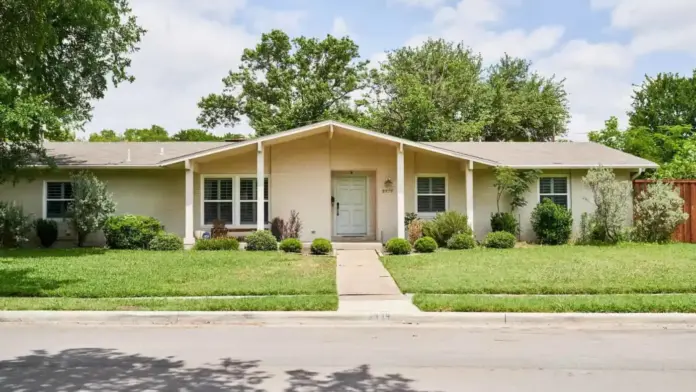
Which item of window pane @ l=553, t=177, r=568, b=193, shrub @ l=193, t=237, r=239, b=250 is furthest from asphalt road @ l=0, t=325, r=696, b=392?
window pane @ l=553, t=177, r=568, b=193

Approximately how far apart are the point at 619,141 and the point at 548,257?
2209 cm

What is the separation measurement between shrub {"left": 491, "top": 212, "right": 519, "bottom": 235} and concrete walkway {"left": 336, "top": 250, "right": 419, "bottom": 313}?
5111 mm

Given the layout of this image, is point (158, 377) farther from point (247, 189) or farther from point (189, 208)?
point (247, 189)

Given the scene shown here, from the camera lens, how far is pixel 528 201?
19812mm

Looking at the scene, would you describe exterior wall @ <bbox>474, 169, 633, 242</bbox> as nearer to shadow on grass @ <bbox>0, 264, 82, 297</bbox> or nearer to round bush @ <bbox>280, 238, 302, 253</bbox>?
round bush @ <bbox>280, 238, 302, 253</bbox>

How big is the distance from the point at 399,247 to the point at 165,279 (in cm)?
703

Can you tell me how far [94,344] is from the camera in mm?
7164

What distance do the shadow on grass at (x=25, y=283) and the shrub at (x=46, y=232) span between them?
609 cm

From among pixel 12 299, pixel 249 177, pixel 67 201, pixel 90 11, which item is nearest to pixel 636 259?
pixel 249 177

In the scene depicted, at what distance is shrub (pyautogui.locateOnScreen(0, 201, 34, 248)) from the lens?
1817 cm

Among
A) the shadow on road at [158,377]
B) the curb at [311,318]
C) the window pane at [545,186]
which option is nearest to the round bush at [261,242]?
the curb at [311,318]

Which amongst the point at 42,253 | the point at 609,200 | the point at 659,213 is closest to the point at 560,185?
the point at 609,200

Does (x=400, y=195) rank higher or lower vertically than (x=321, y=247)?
higher

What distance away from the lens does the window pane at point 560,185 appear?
19.9 metres
